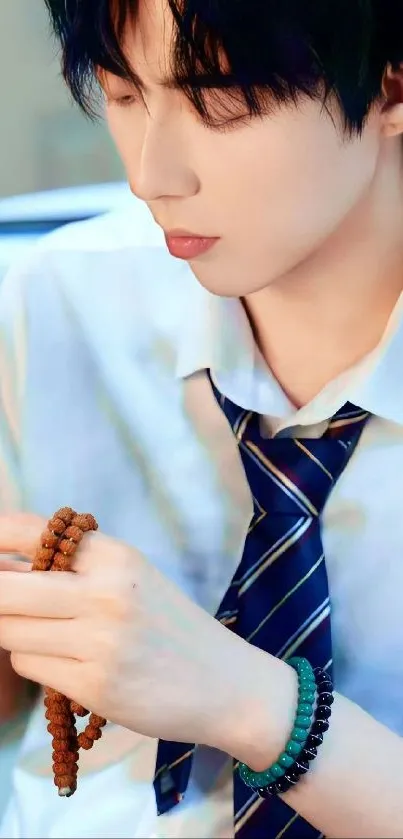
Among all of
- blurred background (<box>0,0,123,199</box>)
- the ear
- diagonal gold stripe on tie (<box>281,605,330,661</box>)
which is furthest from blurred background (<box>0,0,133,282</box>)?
diagonal gold stripe on tie (<box>281,605,330,661</box>)

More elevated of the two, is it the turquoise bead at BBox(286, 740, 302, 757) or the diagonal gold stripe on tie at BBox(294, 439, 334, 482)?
the diagonal gold stripe on tie at BBox(294, 439, 334, 482)

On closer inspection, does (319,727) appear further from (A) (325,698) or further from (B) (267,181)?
(B) (267,181)

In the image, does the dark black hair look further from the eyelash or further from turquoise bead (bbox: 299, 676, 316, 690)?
turquoise bead (bbox: 299, 676, 316, 690)

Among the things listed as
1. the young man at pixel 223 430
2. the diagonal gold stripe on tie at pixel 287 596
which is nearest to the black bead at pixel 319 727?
the young man at pixel 223 430

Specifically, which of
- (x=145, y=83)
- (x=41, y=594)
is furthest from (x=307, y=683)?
(x=145, y=83)

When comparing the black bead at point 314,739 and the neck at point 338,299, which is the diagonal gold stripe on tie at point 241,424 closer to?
the neck at point 338,299

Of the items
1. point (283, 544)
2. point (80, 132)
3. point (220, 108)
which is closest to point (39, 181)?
point (80, 132)
